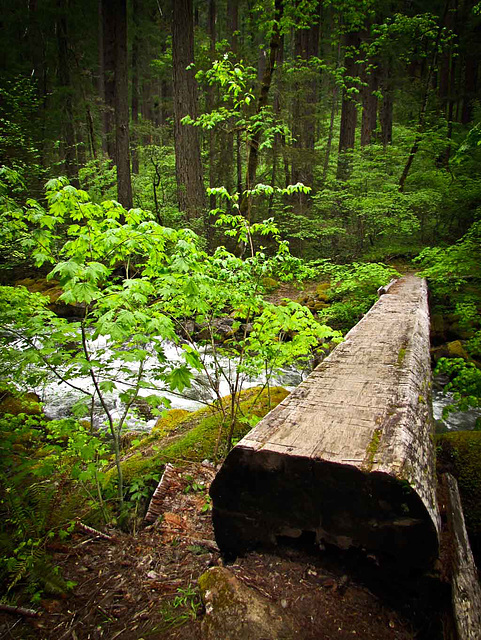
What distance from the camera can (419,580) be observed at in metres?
1.28

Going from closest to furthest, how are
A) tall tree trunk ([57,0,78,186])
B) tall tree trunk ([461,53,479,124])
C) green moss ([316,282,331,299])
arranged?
green moss ([316,282,331,299]) < tall tree trunk ([57,0,78,186]) < tall tree trunk ([461,53,479,124])

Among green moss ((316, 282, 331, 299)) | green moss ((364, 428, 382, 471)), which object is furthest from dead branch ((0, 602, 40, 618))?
green moss ((316, 282, 331, 299))

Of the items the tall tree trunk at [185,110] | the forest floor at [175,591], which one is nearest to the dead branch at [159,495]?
the forest floor at [175,591]

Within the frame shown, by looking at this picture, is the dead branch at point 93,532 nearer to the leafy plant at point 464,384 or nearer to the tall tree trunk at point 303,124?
the leafy plant at point 464,384

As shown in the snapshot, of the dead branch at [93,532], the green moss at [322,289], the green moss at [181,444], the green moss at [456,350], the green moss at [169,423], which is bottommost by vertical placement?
the green moss at [169,423]

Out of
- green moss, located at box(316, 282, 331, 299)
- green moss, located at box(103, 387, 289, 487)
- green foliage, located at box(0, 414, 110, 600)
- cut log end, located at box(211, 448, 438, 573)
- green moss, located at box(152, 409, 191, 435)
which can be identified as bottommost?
green moss, located at box(152, 409, 191, 435)

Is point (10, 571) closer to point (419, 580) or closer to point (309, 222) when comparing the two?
point (419, 580)

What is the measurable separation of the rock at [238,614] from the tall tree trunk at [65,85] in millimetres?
15751

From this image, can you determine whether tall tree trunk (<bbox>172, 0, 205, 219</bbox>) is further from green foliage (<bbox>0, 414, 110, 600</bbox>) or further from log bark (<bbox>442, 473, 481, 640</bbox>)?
log bark (<bbox>442, 473, 481, 640</bbox>)

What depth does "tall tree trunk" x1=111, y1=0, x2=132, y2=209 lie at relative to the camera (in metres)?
11.8

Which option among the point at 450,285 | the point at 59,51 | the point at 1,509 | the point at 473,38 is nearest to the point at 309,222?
the point at 450,285

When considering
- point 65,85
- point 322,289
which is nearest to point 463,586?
point 322,289

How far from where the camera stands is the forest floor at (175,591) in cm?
131

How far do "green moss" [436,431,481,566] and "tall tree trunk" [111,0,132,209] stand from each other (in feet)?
38.9
